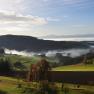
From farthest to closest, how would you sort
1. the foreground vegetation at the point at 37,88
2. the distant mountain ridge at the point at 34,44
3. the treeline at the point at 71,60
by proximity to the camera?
the distant mountain ridge at the point at 34,44 < the treeline at the point at 71,60 < the foreground vegetation at the point at 37,88

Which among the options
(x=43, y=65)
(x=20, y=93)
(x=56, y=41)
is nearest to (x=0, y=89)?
(x=20, y=93)

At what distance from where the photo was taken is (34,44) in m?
33.0

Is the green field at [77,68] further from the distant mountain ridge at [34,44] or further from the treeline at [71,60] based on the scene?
the distant mountain ridge at [34,44]

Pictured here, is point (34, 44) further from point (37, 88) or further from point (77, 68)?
point (37, 88)

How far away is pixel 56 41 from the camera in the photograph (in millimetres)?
33906

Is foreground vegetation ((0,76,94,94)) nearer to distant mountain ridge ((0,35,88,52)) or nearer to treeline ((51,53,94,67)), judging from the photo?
treeline ((51,53,94,67))

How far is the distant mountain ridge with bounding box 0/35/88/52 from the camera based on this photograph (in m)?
32.2

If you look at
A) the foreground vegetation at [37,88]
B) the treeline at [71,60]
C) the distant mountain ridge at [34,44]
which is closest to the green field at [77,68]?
the treeline at [71,60]

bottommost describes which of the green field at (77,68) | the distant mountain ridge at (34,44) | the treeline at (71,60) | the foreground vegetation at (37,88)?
the foreground vegetation at (37,88)

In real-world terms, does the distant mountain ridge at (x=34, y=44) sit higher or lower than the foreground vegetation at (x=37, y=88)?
higher

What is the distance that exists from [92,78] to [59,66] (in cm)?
387

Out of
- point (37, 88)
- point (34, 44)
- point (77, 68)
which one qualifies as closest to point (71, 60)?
point (77, 68)

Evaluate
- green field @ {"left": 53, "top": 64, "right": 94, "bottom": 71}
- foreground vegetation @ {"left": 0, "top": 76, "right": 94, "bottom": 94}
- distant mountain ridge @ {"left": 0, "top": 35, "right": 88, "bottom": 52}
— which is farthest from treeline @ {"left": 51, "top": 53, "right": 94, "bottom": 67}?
foreground vegetation @ {"left": 0, "top": 76, "right": 94, "bottom": 94}

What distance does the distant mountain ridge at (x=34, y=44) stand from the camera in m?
32.2
